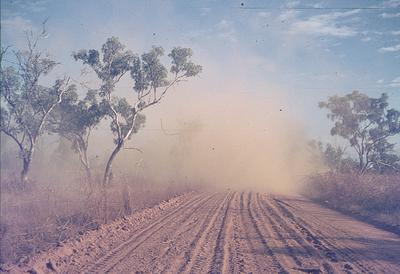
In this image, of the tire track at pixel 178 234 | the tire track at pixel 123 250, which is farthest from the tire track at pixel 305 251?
the tire track at pixel 123 250

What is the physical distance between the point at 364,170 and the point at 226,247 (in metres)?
27.8

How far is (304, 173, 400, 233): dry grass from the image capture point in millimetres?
19938

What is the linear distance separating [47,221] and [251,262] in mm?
7512

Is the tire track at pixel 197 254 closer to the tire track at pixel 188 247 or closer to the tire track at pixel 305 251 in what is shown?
the tire track at pixel 188 247

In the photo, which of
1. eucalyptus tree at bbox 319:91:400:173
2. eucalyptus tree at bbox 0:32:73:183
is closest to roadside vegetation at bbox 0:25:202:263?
eucalyptus tree at bbox 0:32:73:183

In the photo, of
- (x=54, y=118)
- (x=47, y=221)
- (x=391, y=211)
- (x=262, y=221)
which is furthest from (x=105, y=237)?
(x=54, y=118)

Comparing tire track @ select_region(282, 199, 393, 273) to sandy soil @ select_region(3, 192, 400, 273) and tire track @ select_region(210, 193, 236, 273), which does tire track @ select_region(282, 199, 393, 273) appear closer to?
sandy soil @ select_region(3, 192, 400, 273)

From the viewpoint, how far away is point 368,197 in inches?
958

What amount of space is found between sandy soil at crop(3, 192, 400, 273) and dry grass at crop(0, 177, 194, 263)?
74cm

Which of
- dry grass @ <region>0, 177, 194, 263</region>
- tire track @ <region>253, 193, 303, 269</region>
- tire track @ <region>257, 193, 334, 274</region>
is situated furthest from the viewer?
dry grass @ <region>0, 177, 194, 263</region>

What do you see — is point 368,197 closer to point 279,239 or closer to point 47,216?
point 279,239

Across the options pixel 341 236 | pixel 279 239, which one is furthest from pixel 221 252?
pixel 341 236

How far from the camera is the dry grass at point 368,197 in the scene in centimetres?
1994

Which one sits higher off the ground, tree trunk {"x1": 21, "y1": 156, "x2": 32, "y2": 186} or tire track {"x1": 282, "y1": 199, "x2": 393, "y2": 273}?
tree trunk {"x1": 21, "y1": 156, "x2": 32, "y2": 186}
